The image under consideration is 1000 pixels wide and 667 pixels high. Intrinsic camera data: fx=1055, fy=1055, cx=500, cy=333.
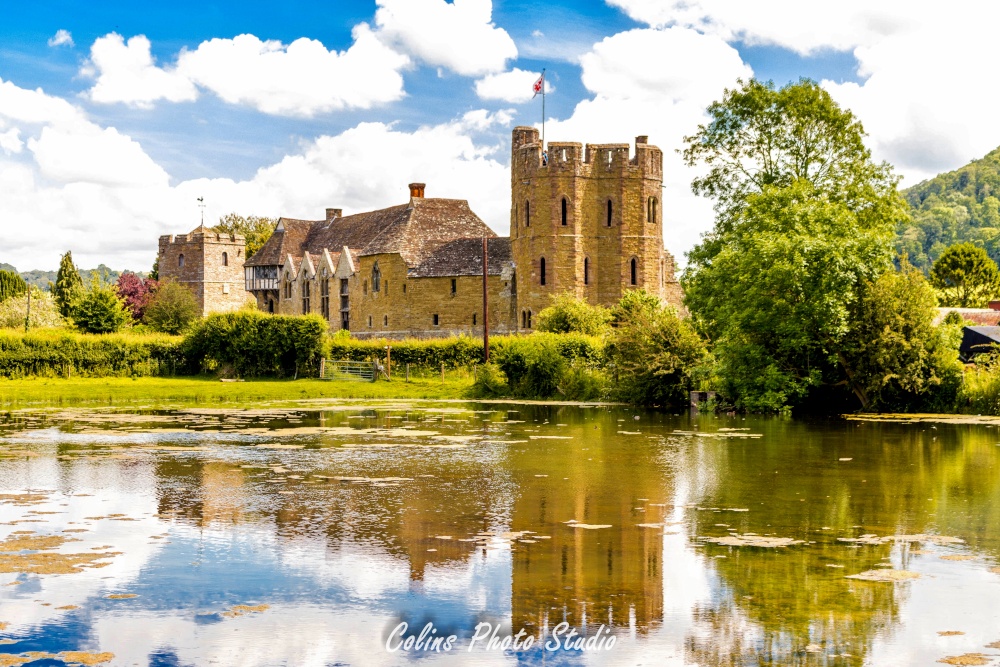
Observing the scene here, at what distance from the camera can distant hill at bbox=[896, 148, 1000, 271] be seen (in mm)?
137875

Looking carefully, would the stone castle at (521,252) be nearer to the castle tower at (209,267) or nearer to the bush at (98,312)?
the bush at (98,312)

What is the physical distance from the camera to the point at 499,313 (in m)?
76.4

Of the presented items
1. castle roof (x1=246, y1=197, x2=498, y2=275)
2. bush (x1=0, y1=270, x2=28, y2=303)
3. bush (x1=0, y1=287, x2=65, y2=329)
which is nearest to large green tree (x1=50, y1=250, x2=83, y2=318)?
bush (x1=0, y1=287, x2=65, y2=329)

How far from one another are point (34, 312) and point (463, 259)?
3549cm

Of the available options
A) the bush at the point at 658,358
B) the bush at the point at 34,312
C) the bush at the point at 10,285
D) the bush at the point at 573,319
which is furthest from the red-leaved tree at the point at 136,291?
the bush at the point at 658,358

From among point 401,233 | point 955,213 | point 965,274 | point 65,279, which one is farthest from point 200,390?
point 955,213

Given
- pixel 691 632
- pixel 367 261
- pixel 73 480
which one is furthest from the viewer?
pixel 367 261

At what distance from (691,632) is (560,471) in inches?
438

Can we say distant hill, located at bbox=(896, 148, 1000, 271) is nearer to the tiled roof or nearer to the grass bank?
the tiled roof

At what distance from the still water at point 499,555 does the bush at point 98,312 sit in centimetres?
5076

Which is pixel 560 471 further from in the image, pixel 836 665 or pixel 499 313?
pixel 499 313

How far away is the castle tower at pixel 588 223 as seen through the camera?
7244 centimetres

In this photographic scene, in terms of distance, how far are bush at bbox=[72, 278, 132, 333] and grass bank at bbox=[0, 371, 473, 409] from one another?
17824 millimetres

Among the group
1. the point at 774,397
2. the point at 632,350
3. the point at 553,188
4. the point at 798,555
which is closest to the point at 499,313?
the point at 553,188
